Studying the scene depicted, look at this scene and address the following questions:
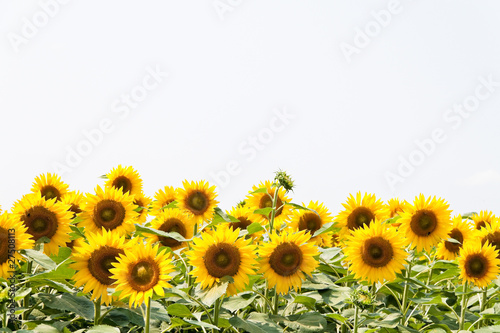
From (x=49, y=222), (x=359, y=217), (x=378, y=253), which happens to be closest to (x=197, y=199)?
(x=49, y=222)

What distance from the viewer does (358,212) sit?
18.5 feet

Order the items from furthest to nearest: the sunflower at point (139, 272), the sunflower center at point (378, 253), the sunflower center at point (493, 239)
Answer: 1. the sunflower center at point (493, 239)
2. the sunflower center at point (378, 253)
3. the sunflower at point (139, 272)

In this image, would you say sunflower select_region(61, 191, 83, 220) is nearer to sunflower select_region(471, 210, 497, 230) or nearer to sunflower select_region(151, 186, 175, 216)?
sunflower select_region(151, 186, 175, 216)

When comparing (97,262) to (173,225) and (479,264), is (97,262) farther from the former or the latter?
(479,264)

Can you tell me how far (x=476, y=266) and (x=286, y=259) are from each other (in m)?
2.13

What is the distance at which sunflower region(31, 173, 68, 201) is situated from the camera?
5.56 m

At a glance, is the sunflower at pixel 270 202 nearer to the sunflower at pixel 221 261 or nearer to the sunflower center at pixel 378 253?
the sunflower center at pixel 378 253

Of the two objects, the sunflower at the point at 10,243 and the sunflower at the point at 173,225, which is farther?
the sunflower at the point at 173,225

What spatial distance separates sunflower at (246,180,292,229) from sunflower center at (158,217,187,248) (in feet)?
2.81

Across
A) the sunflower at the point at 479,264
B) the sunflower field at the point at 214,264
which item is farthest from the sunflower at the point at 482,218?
the sunflower at the point at 479,264

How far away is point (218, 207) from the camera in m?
5.17

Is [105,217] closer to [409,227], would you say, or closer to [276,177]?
[276,177]

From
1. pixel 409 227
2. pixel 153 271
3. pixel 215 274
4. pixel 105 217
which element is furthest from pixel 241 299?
pixel 409 227

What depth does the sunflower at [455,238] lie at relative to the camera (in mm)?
5996
